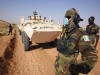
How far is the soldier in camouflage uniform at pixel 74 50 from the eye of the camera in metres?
2.35

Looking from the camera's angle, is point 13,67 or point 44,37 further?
point 44,37

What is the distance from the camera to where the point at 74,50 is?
2.60 metres

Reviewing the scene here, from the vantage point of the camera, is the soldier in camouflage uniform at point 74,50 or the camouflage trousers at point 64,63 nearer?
the soldier in camouflage uniform at point 74,50

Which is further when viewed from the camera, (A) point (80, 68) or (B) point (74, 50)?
(B) point (74, 50)

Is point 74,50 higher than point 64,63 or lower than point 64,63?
higher

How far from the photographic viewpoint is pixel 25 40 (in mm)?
10344

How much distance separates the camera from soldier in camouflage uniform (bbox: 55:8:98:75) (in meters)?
2.35

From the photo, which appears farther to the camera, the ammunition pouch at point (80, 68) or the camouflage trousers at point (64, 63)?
the camouflage trousers at point (64, 63)

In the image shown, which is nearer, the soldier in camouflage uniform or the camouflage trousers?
the soldier in camouflage uniform

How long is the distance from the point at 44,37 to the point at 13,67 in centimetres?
308

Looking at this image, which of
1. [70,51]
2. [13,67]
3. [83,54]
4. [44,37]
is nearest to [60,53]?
[70,51]

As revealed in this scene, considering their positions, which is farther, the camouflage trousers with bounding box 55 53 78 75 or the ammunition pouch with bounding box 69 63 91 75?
the camouflage trousers with bounding box 55 53 78 75

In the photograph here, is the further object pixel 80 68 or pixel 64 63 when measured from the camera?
pixel 64 63

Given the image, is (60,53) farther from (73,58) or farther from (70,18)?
(70,18)
